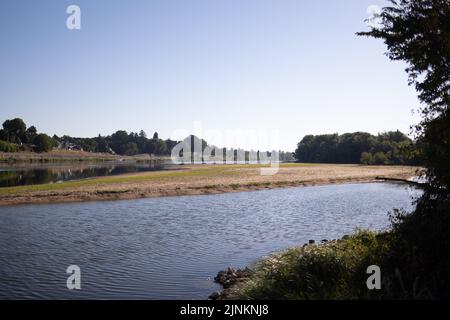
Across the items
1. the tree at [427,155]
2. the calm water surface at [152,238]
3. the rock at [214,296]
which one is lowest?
the calm water surface at [152,238]

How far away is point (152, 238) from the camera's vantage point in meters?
27.4

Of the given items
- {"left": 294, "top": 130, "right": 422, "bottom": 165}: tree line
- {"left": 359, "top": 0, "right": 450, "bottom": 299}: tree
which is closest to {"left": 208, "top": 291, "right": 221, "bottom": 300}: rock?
{"left": 359, "top": 0, "right": 450, "bottom": 299}: tree

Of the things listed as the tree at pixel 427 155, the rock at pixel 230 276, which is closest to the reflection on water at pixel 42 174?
the rock at pixel 230 276

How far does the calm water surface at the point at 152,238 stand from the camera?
58.2ft

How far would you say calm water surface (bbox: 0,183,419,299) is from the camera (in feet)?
58.2

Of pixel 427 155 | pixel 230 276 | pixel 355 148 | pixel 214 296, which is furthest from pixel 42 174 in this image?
pixel 355 148

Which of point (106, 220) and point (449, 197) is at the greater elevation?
point (449, 197)

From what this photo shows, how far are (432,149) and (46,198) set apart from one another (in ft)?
143

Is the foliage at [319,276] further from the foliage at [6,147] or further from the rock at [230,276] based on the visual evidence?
the foliage at [6,147]

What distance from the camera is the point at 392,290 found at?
38.1 feet

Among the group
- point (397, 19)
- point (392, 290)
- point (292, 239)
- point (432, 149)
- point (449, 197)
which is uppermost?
point (397, 19)

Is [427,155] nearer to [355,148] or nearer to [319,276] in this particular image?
[319,276]
